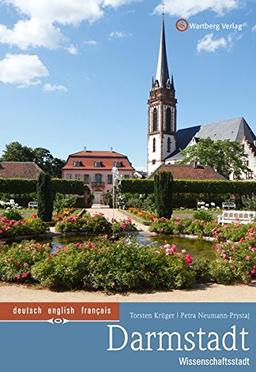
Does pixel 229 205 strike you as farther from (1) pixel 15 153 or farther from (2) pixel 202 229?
(1) pixel 15 153

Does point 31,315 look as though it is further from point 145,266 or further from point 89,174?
point 89,174

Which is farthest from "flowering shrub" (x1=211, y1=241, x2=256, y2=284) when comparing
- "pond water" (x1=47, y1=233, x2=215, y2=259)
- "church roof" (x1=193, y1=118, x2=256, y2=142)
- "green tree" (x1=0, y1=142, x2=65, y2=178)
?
"church roof" (x1=193, y1=118, x2=256, y2=142)

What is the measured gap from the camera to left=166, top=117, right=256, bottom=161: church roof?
6126 centimetres

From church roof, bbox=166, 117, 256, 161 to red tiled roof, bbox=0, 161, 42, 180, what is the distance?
105 ft

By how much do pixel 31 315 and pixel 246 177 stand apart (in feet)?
182

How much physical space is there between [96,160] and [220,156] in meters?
16.1

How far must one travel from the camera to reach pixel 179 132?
3152 inches

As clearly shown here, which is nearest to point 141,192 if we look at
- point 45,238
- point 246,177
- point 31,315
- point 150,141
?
point 45,238

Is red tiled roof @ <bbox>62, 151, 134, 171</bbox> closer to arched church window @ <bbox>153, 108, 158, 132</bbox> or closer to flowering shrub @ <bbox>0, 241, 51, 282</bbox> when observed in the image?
arched church window @ <bbox>153, 108, 158, 132</bbox>

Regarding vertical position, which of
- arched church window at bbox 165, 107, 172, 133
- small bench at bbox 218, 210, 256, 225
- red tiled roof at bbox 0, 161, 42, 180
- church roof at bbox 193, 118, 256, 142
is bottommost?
small bench at bbox 218, 210, 256, 225

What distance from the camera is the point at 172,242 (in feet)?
41.1

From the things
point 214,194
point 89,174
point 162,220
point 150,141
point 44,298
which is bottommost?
point 44,298

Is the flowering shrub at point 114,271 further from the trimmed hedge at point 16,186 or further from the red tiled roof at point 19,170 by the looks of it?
the red tiled roof at point 19,170

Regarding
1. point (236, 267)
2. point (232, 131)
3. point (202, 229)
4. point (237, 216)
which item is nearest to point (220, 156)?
point (232, 131)
